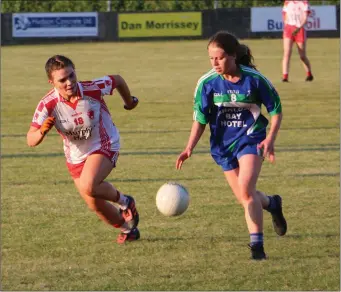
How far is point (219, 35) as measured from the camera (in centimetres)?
692

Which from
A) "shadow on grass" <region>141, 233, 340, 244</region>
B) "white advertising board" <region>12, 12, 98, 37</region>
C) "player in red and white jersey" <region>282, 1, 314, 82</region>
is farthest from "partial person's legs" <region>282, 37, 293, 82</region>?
"white advertising board" <region>12, 12, 98, 37</region>

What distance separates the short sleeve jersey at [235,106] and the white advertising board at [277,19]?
105 feet

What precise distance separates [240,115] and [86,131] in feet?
4.05

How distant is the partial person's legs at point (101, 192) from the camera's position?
7.38 meters

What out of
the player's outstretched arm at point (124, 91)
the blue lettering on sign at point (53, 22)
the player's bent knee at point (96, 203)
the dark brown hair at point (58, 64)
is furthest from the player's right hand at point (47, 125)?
the blue lettering on sign at point (53, 22)

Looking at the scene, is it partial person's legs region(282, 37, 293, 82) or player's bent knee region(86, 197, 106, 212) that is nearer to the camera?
player's bent knee region(86, 197, 106, 212)

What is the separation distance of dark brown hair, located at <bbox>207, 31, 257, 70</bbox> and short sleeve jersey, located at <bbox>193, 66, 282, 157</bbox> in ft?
0.22

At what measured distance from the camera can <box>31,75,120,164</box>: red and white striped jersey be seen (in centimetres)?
731

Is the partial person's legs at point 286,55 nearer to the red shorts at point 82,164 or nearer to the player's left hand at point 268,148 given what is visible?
the red shorts at point 82,164

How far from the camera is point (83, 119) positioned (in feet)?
24.1

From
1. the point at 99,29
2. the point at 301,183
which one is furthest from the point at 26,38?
the point at 301,183

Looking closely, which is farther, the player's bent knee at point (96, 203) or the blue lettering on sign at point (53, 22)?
the blue lettering on sign at point (53, 22)

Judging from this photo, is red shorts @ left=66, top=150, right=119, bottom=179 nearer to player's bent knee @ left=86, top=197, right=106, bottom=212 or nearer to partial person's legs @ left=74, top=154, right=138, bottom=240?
partial person's legs @ left=74, top=154, right=138, bottom=240

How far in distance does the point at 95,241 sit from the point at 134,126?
7.32 metres
